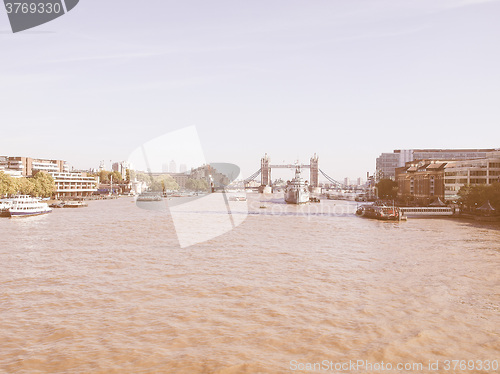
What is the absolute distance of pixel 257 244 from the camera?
136 ft

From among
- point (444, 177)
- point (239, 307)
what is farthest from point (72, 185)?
point (239, 307)

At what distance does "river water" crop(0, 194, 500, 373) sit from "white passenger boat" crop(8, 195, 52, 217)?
33.3 metres

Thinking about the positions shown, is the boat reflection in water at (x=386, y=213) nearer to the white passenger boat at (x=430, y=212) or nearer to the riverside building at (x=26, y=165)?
the white passenger boat at (x=430, y=212)

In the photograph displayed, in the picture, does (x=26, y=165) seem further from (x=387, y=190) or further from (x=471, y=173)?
(x=471, y=173)

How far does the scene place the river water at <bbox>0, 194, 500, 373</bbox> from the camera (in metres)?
15.1

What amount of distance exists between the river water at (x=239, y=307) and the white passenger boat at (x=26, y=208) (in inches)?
1312

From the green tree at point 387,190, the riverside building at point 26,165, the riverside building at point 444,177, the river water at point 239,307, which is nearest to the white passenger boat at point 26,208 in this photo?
the river water at point 239,307

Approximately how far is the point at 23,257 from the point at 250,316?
21802mm

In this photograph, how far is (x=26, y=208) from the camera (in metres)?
69.4

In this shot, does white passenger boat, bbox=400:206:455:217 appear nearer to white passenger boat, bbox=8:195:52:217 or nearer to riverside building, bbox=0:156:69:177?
white passenger boat, bbox=8:195:52:217

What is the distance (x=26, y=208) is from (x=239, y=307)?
197 ft

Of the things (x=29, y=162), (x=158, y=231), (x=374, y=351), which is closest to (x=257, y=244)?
(x=158, y=231)

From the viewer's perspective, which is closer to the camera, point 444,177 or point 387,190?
point 444,177

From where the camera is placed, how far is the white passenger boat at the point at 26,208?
6750cm
